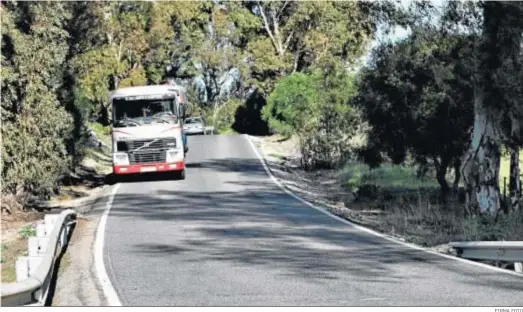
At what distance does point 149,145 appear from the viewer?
95.8 feet

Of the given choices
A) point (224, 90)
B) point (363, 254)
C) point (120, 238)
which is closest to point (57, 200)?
point (120, 238)

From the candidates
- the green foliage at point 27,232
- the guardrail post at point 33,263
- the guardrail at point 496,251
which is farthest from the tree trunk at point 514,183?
the guardrail post at point 33,263

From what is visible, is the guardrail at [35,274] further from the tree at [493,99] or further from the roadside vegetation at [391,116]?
the tree at [493,99]

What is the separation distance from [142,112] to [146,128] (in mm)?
550

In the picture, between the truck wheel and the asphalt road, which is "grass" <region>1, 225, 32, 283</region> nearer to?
the asphalt road

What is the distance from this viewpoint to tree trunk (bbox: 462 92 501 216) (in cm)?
2219

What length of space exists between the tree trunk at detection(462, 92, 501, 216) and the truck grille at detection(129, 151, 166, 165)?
11.2 metres

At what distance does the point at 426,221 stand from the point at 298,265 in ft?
28.4

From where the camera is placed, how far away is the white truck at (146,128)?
28.8m

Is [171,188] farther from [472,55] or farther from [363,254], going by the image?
[363,254]

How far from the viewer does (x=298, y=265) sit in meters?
12.7

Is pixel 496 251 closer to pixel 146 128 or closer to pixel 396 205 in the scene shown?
pixel 396 205

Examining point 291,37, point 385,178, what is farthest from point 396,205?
point 291,37

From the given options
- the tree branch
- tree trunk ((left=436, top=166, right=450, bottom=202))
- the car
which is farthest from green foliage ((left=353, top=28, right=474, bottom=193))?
the tree branch
